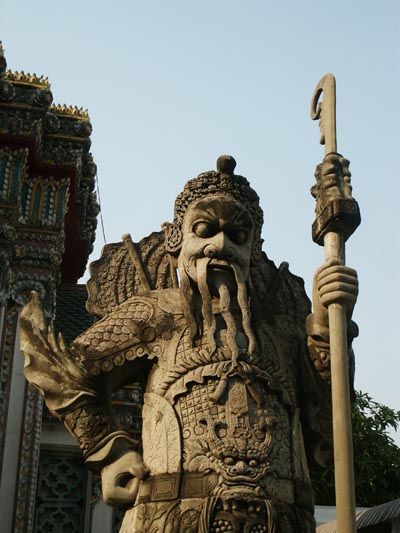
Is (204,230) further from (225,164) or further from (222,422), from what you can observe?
(222,422)

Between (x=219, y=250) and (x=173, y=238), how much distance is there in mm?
412

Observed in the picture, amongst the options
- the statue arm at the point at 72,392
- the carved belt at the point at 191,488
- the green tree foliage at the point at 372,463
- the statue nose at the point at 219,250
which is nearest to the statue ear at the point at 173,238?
the statue nose at the point at 219,250

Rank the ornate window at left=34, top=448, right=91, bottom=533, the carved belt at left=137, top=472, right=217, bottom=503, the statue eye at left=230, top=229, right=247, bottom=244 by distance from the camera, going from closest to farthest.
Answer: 1. the carved belt at left=137, top=472, right=217, bottom=503
2. the statue eye at left=230, top=229, right=247, bottom=244
3. the ornate window at left=34, top=448, right=91, bottom=533

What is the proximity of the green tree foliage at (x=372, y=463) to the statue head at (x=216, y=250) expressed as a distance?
1381 centimetres

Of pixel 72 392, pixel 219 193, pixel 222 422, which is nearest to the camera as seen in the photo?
pixel 222 422

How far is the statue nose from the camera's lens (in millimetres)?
4629

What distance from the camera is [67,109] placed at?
12.8 meters

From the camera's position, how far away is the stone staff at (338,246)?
371cm

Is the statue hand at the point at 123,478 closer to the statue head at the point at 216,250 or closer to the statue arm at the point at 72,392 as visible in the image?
the statue arm at the point at 72,392

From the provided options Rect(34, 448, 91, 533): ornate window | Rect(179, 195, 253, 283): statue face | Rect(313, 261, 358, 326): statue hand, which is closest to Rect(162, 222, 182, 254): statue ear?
Rect(179, 195, 253, 283): statue face

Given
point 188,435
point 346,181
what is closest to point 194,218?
point 346,181

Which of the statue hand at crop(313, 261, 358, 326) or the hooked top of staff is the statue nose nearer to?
the statue hand at crop(313, 261, 358, 326)

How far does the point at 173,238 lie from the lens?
4.92m

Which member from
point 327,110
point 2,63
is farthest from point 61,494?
point 327,110
